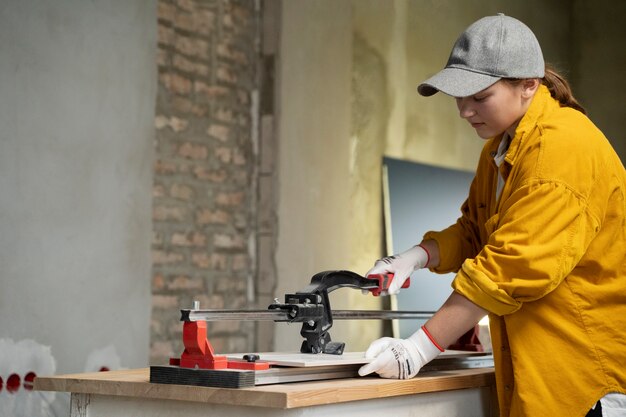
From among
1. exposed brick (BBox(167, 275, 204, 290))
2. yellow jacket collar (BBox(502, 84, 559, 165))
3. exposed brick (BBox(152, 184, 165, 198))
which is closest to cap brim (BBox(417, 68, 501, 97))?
yellow jacket collar (BBox(502, 84, 559, 165))

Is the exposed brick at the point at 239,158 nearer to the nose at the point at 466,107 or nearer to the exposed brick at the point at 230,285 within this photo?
the exposed brick at the point at 230,285

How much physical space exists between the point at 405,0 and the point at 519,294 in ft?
11.9

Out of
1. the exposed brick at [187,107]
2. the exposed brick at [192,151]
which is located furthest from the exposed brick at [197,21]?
the exposed brick at [192,151]

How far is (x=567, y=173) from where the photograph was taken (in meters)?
2.07

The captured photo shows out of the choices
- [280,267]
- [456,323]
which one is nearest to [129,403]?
[456,323]

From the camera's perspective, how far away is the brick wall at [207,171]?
419 cm

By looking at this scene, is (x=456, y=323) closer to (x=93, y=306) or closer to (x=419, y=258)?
(x=419, y=258)

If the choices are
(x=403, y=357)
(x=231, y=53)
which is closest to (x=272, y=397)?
(x=403, y=357)

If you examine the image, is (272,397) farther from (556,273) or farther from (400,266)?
(400,266)

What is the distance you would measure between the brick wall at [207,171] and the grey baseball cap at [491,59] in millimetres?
2186

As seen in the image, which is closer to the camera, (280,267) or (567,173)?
(567,173)

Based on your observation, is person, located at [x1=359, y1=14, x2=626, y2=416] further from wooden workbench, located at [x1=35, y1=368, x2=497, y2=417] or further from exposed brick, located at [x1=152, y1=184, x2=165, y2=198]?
exposed brick, located at [x1=152, y1=184, x2=165, y2=198]

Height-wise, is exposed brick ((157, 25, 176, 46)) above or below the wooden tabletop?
above

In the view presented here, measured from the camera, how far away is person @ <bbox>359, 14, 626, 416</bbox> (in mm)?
2041
